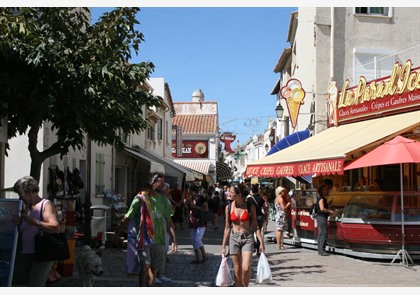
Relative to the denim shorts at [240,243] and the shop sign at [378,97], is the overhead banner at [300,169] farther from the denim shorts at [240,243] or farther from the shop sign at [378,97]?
the denim shorts at [240,243]

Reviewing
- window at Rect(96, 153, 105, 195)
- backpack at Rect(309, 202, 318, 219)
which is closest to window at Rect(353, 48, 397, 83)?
backpack at Rect(309, 202, 318, 219)

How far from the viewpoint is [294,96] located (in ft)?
72.9

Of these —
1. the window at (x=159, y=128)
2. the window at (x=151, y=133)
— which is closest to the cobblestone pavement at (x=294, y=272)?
the window at (x=151, y=133)

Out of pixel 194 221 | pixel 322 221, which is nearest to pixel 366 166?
pixel 322 221

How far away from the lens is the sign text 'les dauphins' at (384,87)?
15.8 m

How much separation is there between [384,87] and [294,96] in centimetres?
553

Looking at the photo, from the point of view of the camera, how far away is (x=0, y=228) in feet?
23.0

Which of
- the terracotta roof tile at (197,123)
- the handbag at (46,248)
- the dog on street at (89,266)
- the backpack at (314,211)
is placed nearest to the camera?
the handbag at (46,248)

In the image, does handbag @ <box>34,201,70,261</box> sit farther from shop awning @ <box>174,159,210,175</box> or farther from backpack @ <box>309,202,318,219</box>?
shop awning @ <box>174,159,210,175</box>

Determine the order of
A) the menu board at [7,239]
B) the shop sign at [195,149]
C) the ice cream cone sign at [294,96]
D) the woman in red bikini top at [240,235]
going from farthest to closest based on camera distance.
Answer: the shop sign at [195,149] < the ice cream cone sign at [294,96] < the woman in red bikini top at [240,235] < the menu board at [7,239]

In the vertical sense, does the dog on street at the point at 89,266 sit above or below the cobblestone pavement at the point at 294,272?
above

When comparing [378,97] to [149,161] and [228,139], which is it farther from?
[228,139]

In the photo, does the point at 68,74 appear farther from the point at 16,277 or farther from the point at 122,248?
the point at 122,248
